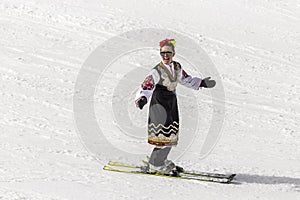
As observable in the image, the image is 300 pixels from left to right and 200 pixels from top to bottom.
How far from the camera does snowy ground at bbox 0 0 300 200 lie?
26.1 feet

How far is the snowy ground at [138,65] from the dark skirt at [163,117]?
0.56 metres

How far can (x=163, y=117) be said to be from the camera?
817 centimetres

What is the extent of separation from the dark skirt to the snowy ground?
1.84ft

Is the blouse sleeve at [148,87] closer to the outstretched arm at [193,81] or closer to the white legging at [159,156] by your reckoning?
the outstretched arm at [193,81]

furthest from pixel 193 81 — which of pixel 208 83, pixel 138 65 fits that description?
pixel 138 65

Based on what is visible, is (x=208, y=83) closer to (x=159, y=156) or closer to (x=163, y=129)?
(x=163, y=129)

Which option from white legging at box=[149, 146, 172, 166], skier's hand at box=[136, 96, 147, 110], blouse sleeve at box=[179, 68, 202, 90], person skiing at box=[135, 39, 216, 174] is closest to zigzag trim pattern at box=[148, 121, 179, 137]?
person skiing at box=[135, 39, 216, 174]

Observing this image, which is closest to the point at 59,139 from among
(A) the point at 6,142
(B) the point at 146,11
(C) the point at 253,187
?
(A) the point at 6,142

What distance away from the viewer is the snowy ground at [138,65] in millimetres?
7961

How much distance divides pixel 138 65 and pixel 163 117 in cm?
520

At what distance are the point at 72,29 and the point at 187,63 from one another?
10.00ft

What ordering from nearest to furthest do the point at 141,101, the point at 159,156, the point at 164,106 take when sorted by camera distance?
the point at 141,101 → the point at 164,106 → the point at 159,156

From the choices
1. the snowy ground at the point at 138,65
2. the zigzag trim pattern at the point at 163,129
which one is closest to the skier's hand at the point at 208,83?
the zigzag trim pattern at the point at 163,129

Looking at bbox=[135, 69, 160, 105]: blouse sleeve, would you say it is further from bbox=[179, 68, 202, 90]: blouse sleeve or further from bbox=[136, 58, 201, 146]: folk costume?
bbox=[179, 68, 202, 90]: blouse sleeve
